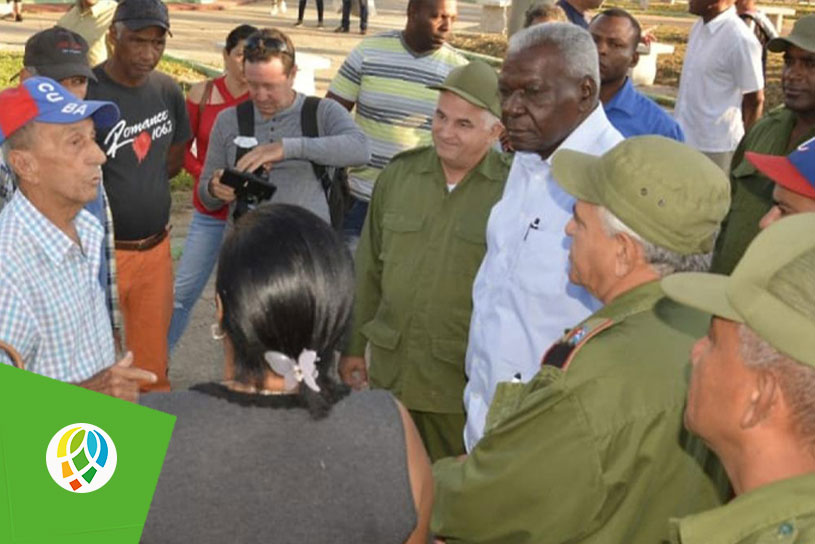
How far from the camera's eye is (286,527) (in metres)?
2.25

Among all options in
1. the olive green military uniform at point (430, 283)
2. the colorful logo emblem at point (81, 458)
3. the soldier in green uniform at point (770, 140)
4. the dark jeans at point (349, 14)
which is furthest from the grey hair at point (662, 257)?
the dark jeans at point (349, 14)

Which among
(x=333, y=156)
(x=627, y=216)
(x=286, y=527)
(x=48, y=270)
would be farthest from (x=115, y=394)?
(x=333, y=156)

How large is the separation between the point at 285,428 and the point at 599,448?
0.78m

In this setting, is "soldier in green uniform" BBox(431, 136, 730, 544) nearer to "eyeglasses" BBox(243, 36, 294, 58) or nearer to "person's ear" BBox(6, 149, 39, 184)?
"person's ear" BBox(6, 149, 39, 184)

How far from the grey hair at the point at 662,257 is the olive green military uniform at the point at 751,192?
2.59m

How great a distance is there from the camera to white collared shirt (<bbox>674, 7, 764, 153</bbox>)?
7.72m

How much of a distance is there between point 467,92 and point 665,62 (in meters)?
15.3

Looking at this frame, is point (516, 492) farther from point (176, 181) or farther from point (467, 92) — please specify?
point (176, 181)

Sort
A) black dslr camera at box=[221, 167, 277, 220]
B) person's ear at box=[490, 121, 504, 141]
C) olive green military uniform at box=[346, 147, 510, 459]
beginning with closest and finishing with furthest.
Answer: olive green military uniform at box=[346, 147, 510, 459]
person's ear at box=[490, 121, 504, 141]
black dslr camera at box=[221, 167, 277, 220]

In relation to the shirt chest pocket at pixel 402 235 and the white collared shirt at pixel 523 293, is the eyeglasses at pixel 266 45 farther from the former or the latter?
the white collared shirt at pixel 523 293

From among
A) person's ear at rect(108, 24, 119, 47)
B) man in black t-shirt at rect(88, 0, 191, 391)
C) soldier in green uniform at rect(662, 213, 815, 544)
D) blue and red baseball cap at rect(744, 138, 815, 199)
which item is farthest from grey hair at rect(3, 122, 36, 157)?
blue and red baseball cap at rect(744, 138, 815, 199)

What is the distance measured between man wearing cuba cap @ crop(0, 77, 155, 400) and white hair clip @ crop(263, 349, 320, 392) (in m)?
1.15

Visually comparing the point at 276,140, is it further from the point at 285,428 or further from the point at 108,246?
the point at 285,428

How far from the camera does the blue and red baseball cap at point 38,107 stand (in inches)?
147
